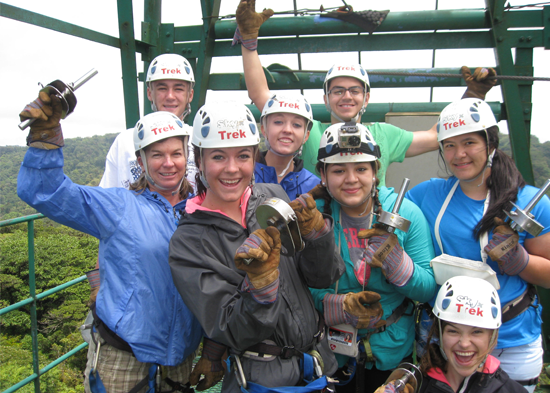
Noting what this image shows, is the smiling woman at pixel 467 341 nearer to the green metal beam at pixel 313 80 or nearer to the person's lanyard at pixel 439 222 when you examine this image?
the person's lanyard at pixel 439 222

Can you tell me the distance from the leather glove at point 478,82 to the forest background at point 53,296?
A: 18.6ft

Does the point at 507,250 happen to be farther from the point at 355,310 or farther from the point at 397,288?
the point at 355,310

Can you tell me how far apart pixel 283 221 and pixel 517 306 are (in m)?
1.64

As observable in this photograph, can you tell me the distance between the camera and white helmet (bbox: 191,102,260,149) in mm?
2154

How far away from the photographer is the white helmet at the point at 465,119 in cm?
255

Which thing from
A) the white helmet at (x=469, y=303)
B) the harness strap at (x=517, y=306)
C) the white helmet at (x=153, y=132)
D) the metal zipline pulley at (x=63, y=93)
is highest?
the metal zipline pulley at (x=63, y=93)

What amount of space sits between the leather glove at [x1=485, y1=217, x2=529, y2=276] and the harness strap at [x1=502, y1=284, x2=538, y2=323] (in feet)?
0.69

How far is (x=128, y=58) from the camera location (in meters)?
4.62

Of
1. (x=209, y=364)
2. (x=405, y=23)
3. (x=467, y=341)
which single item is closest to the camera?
(x=467, y=341)

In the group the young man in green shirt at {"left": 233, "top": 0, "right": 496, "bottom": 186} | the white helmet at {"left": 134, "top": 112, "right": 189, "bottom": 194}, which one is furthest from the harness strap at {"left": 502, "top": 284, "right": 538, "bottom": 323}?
the white helmet at {"left": 134, "top": 112, "right": 189, "bottom": 194}

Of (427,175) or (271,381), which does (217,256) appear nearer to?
(271,381)

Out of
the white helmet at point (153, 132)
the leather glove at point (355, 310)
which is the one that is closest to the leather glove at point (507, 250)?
the leather glove at point (355, 310)

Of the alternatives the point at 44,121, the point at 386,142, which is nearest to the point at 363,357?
the point at 386,142

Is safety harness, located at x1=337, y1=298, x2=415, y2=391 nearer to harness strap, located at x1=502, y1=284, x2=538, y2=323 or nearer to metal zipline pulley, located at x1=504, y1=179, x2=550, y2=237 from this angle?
harness strap, located at x1=502, y1=284, x2=538, y2=323
